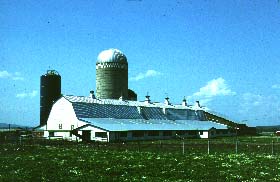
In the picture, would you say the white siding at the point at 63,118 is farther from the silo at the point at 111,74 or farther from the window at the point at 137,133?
the silo at the point at 111,74

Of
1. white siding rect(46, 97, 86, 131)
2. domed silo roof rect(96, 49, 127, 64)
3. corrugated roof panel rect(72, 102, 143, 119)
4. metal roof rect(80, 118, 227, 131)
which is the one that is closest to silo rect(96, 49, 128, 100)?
domed silo roof rect(96, 49, 127, 64)

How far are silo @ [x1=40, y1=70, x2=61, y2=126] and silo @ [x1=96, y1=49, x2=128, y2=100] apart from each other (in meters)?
9.85

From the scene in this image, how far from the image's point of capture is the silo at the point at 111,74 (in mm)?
99625

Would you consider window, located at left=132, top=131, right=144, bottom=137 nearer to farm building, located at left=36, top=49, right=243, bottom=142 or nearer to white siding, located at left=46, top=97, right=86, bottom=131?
farm building, located at left=36, top=49, right=243, bottom=142

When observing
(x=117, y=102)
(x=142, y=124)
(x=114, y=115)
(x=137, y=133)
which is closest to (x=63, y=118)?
(x=114, y=115)

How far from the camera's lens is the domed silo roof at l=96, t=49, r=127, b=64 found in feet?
327

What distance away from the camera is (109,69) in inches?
3917

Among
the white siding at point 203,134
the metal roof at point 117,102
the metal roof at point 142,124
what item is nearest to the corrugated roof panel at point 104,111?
the metal roof at point 117,102

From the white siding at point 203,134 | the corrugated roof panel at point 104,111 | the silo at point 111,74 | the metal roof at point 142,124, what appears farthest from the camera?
the silo at point 111,74

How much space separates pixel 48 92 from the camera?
97.7 metres

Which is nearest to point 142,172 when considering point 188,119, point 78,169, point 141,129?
point 78,169

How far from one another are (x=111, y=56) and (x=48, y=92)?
664 inches

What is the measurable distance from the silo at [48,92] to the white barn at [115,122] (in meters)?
14.1

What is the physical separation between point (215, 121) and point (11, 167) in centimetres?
9590
